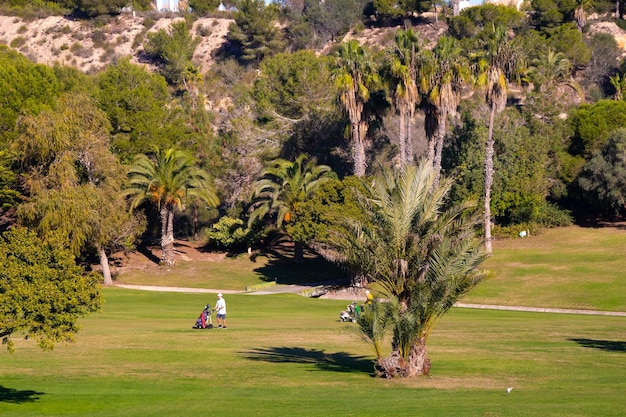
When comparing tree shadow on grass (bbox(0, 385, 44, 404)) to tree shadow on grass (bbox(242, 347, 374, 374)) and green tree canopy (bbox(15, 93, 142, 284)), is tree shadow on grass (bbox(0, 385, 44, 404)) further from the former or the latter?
green tree canopy (bbox(15, 93, 142, 284))

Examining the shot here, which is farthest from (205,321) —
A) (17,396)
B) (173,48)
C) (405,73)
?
(173,48)

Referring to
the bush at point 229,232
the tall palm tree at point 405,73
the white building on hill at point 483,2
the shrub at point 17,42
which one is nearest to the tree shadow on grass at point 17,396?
the tall palm tree at point 405,73

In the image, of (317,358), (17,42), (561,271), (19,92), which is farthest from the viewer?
(17,42)

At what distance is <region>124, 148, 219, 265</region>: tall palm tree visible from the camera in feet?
228

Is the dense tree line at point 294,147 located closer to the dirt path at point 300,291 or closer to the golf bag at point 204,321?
the dirt path at point 300,291

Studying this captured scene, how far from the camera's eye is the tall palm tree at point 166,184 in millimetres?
69425

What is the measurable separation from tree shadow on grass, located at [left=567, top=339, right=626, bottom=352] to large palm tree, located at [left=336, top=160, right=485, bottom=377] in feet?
27.3

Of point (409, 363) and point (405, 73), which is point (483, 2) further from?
point (409, 363)

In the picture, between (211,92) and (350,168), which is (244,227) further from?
(211,92)

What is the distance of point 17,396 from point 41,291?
4.58m

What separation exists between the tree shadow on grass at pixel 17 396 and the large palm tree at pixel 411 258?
9.46 metres

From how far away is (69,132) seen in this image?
63.6 meters

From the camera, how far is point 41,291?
1998cm

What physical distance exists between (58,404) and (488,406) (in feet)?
35.3
